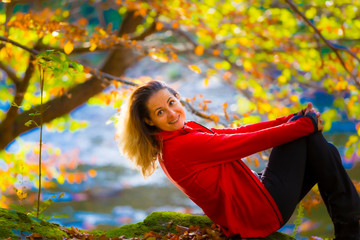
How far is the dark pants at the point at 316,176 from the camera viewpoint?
97.9 inches

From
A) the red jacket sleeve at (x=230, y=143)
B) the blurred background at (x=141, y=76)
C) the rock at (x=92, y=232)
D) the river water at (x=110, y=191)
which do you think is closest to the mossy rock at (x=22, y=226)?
the rock at (x=92, y=232)

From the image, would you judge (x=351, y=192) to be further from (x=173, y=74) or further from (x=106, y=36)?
(x=173, y=74)

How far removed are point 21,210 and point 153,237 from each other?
861 millimetres

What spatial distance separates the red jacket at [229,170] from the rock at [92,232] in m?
0.25

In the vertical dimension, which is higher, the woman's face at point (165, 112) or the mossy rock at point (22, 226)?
the woman's face at point (165, 112)

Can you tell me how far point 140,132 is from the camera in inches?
103

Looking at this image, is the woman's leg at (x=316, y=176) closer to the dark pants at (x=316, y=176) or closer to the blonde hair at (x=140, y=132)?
the dark pants at (x=316, y=176)

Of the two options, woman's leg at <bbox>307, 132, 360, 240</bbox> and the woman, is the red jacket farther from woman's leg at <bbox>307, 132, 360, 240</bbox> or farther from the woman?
woman's leg at <bbox>307, 132, 360, 240</bbox>

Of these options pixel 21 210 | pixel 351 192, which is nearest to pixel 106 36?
pixel 21 210

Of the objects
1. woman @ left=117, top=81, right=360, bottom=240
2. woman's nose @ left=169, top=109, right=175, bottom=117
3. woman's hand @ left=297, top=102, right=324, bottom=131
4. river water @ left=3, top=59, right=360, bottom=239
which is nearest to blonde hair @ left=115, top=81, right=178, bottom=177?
woman @ left=117, top=81, right=360, bottom=240

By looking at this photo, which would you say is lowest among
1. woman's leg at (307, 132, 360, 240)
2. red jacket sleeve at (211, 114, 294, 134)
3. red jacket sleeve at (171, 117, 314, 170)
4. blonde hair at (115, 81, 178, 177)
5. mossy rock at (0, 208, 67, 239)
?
woman's leg at (307, 132, 360, 240)

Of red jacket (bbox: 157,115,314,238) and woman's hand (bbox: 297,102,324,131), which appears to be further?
woman's hand (bbox: 297,102,324,131)

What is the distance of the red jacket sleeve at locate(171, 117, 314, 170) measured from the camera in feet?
7.89

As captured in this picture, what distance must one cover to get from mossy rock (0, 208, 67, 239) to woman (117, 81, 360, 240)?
710mm
